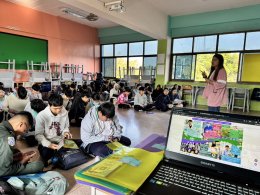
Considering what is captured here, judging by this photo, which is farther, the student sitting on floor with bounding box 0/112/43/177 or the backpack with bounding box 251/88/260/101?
the backpack with bounding box 251/88/260/101

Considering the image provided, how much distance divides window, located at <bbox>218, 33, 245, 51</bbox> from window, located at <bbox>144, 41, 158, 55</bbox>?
2.64m

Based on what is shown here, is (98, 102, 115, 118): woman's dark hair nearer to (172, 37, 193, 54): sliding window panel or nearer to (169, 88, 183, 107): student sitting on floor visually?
(169, 88, 183, 107): student sitting on floor

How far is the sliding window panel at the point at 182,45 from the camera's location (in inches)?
284

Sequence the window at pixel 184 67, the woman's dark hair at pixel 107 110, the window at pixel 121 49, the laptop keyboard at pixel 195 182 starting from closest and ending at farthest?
the laptop keyboard at pixel 195 182 → the woman's dark hair at pixel 107 110 → the window at pixel 184 67 → the window at pixel 121 49

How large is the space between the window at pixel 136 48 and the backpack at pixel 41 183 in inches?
300

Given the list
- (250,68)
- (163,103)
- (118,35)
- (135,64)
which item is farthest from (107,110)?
(118,35)

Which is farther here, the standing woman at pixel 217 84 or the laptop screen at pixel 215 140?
the standing woman at pixel 217 84

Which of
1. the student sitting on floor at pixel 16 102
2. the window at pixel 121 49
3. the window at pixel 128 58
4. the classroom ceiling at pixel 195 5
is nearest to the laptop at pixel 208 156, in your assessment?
the student sitting on floor at pixel 16 102

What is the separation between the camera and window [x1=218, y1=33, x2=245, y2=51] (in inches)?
247

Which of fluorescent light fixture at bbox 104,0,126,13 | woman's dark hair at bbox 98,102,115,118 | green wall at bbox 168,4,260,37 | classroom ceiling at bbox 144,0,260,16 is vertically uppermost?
classroom ceiling at bbox 144,0,260,16

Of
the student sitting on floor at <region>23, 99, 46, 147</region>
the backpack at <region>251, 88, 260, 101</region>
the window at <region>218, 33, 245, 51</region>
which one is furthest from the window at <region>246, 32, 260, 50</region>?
the student sitting on floor at <region>23, 99, 46, 147</region>

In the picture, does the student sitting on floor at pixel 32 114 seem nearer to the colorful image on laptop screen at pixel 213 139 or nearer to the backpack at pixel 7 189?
the backpack at pixel 7 189

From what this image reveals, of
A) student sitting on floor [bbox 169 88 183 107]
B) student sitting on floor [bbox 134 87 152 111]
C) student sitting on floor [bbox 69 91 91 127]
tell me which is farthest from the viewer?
student sitting on floor [bbox 169 88 183 107]

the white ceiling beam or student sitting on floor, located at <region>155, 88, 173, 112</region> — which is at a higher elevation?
the white ceiling beam
